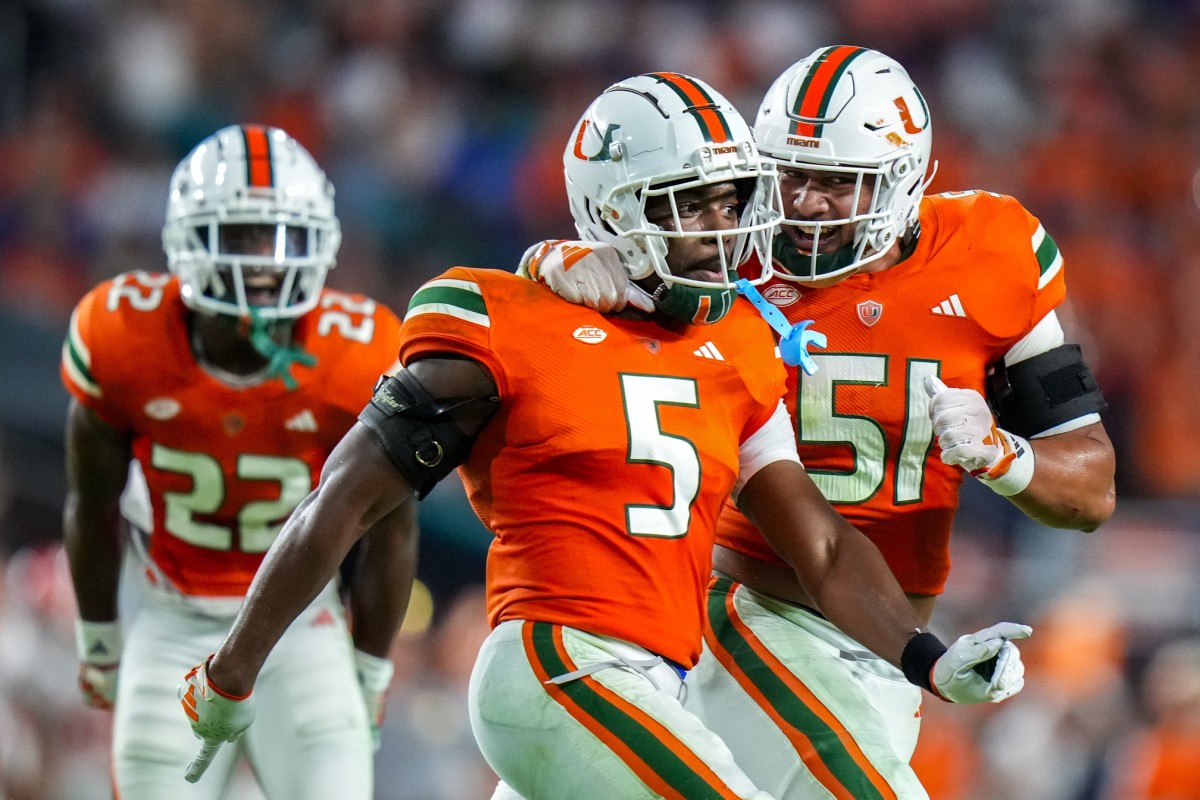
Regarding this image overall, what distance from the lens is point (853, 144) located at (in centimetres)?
344

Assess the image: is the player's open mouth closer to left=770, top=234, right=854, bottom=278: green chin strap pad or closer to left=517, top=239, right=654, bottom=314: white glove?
left=770, top=234, right=854, bottom=278: green chin strap pad

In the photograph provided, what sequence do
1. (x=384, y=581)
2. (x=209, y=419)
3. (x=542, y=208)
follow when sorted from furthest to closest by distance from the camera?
(x=542, y=208), (x=384, y=581), (x=209, y=419)

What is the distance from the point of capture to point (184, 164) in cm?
441

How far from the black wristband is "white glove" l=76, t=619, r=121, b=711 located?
2.18 m

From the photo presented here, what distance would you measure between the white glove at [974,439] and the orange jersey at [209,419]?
4.86ft

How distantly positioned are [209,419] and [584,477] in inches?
59.2

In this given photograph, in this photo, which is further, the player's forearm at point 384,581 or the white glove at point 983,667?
the player's forearm at point 384,581

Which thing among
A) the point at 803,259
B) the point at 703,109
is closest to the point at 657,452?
the point at 703,109

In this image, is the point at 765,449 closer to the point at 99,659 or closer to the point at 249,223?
the point at 249,223

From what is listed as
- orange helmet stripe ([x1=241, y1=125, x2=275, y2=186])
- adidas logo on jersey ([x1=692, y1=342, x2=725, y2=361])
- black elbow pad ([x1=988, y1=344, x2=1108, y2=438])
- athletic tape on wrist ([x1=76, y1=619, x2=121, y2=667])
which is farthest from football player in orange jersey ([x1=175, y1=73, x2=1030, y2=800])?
orange helmet stripe ([x1=241, y1=125, x2=275, y2=186])

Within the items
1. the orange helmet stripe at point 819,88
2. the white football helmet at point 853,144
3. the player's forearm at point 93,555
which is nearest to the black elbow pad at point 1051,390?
the white football helmet at point 853,144

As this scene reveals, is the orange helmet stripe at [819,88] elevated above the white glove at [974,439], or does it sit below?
above

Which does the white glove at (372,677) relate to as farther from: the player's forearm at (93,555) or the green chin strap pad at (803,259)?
the green chin strap pad at (803,259)

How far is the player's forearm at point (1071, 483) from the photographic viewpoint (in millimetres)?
3359
